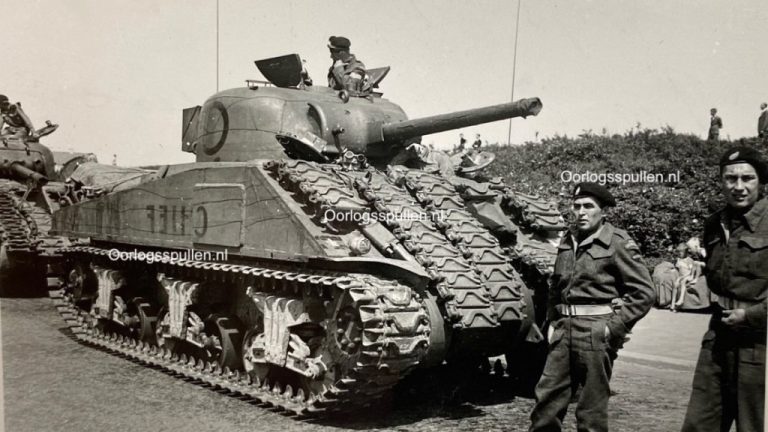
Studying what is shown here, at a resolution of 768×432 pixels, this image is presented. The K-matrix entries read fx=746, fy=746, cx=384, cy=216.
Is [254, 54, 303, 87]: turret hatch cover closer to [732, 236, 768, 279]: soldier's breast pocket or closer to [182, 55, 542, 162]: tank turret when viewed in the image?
[182, 55, 542, 162]: tank turret

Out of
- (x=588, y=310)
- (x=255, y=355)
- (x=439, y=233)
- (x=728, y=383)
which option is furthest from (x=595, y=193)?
(x=255, y=355)

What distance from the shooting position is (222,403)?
8.04m

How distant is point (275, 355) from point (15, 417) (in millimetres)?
2611

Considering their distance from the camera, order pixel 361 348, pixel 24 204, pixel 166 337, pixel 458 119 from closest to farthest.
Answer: pixel 361 348 → pixel 458 119 → pixel 166 337 → pixel 24 204

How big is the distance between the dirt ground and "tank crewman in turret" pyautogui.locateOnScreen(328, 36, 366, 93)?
4.18 meters

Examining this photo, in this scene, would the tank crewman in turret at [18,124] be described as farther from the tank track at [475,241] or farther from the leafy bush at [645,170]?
the leafy bush at [645,170]

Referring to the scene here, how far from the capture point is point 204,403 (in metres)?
8.02

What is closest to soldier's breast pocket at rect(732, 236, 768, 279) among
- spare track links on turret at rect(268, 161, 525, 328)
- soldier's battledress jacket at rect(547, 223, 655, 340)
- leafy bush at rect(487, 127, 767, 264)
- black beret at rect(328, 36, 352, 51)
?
soldier's battledress jacket at rect(547, 223, 655, 340)

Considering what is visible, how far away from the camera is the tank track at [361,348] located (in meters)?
6.46

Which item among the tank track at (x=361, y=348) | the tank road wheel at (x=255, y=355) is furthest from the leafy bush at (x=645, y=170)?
the tank road wheel at (x=255, y=355)

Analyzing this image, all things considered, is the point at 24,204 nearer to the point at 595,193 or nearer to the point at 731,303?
the point at 595,193

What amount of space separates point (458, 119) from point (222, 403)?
13.7 feet

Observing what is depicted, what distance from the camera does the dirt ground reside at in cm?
721

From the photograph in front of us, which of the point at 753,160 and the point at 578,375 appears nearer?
the point at 753,160
